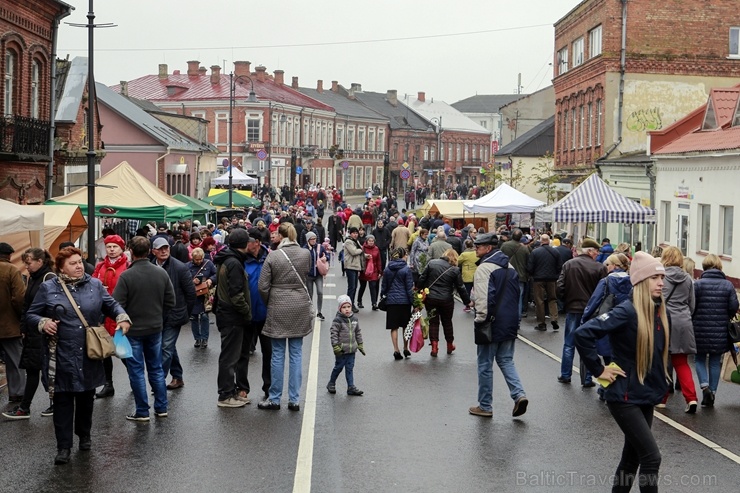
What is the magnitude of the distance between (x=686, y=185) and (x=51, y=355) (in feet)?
66.8

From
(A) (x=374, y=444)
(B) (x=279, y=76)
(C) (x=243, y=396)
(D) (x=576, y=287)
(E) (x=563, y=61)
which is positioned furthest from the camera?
(B) (x=279, y=76)

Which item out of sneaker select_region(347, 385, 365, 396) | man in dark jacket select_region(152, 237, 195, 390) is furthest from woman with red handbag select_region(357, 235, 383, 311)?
sneaker select_region(347, 385, 365, 396)

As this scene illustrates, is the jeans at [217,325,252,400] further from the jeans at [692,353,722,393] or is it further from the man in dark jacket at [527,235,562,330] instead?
the man in dark jacket at [527,235,562,330]

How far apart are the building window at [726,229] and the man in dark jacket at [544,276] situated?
6.12m

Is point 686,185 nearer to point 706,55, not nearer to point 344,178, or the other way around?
point 706,55

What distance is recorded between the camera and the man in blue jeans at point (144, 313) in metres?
10.6

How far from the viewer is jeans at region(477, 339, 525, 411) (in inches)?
431

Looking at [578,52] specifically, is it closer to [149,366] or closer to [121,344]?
[149,366]

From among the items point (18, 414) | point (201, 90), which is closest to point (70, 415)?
point (18, 414)

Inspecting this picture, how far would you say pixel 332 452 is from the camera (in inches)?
366

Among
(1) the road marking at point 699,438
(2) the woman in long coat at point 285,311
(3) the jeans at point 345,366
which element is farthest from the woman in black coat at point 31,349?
(1) the road marking at point 699,438

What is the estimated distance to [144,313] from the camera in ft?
34.9

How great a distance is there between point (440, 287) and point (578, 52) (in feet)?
94.8

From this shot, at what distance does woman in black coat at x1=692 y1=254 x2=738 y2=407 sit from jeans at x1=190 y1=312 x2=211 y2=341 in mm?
7260
